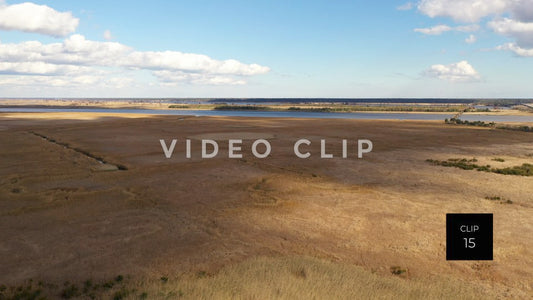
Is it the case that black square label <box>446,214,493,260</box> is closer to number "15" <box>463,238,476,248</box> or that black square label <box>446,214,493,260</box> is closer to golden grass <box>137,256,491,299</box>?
number "15" <box>463,238,476,248</box>

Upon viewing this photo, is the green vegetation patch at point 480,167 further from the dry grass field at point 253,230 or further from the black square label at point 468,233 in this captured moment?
the black square label at point 468,233

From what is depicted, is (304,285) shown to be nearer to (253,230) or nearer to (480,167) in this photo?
(253,230)

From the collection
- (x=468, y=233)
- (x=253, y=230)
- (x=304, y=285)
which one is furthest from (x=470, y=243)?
(x=253, y=230)

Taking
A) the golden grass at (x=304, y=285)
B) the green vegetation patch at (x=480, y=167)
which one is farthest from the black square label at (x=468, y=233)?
the green vegetation patch at (x=480, y=167)

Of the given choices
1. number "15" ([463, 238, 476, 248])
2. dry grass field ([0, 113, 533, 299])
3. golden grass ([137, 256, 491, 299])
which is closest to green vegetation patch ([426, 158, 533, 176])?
dry grass field ([0, 113, 533, 299])

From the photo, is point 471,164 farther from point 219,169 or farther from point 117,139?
point 117,139

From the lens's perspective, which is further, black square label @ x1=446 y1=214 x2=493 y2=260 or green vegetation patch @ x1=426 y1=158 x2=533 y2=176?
green vegetation patch @ x1=426 y1=158 x2=533 y2=176
